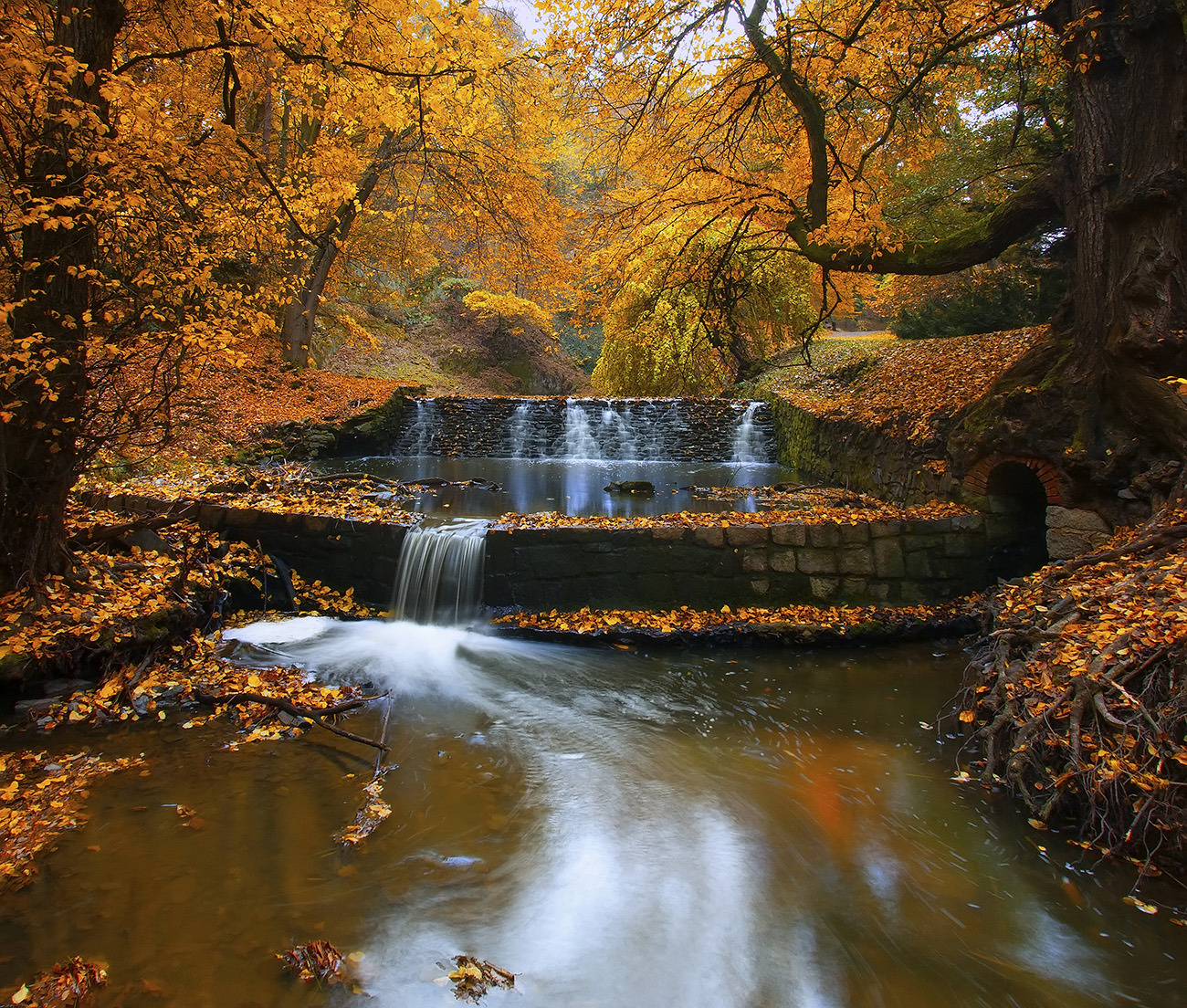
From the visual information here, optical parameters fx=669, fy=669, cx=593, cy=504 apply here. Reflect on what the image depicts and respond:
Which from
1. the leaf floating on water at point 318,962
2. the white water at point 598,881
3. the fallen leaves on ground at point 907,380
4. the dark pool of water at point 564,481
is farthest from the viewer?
the dark pool of water at point 564,481

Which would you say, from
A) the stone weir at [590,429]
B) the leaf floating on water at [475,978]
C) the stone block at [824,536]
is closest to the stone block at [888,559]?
the stone block at [824,536]

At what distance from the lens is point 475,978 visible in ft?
8.02

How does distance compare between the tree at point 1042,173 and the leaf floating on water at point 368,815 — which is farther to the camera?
the tree at point 1042,173

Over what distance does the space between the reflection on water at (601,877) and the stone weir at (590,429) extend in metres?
9.71

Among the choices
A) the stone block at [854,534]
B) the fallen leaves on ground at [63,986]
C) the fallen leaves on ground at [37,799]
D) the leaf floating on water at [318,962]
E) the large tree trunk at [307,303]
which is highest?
the large tree trunk at [307,303]

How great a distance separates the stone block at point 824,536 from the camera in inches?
235

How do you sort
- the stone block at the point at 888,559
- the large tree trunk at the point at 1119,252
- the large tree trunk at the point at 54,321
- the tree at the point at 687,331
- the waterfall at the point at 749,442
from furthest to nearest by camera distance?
the tree at the point at 687,331, the waterfall at the point at 749,442, the stone block at the point at 888,559, the large tree trunk at the point at 1119,252, the large tree trunk at the point at 54,321

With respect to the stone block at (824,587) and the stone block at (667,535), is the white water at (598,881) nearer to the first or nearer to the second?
the stone block at (667,535)

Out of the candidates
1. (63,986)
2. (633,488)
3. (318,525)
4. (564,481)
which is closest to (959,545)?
(633,488)

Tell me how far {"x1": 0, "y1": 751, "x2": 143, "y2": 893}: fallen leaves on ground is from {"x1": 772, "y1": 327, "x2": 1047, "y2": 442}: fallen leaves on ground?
25.9ft

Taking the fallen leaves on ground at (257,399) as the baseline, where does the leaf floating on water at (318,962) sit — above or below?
below

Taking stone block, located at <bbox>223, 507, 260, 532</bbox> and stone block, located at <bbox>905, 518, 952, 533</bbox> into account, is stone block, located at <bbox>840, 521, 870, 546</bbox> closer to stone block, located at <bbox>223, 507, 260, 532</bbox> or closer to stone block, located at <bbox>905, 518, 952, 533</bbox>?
stone block, located at <bbox>905, 518, 952, 533</bbox>

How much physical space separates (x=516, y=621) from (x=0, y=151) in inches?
185

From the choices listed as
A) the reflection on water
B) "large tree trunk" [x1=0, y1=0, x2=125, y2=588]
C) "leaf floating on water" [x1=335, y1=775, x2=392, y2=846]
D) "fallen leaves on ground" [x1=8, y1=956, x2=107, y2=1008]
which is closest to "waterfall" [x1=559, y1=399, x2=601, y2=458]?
the reflection on water
